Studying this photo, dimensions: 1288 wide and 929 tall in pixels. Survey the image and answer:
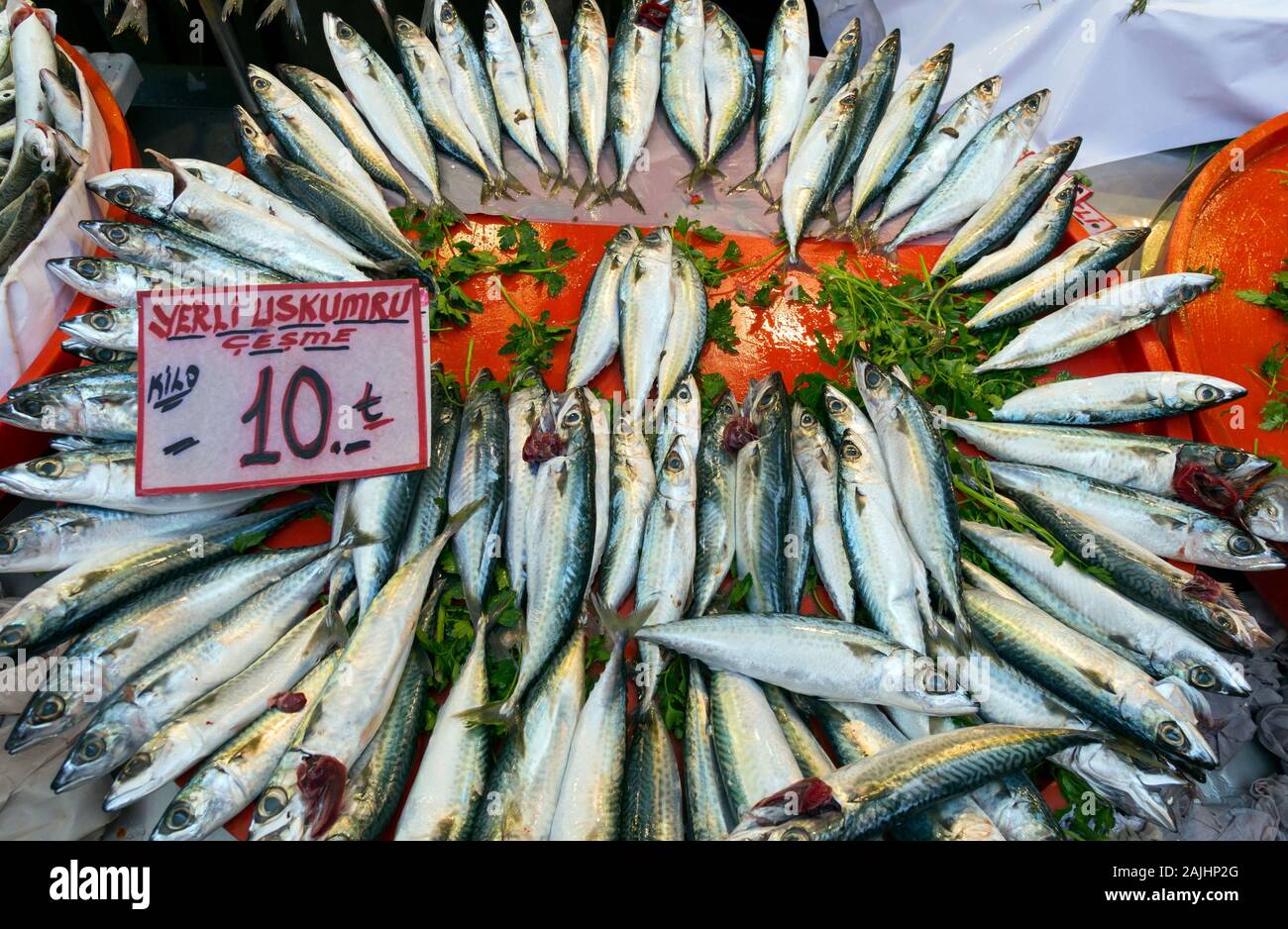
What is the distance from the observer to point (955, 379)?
9.66 ft

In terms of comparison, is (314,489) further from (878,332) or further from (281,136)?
(878,332)

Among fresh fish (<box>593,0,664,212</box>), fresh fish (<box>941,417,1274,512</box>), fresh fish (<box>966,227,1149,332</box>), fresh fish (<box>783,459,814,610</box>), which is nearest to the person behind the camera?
fresh fish (<box>783,459,814,610</box>)

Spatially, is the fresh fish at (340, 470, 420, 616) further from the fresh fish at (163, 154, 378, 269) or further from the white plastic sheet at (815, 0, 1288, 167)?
the white plastic sheet at (815, 0, 1288, 167)

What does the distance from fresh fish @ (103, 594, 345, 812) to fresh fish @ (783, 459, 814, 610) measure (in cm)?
146

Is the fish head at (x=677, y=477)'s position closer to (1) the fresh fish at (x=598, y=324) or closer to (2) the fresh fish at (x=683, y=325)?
(2) the fresh fish at (x=683, y=325)

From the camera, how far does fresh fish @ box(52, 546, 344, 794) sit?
2.03 m

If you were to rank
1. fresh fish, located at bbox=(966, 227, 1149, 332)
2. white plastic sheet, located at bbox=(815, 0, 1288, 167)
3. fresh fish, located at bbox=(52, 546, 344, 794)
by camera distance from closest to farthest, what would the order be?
fresh fish, located at bbox=(52, 546, 344, 794) → fresh fish, located at bbox=(966, 227, 1149, 332) → white plastic sheet, located at bbox=(815, 0, 1288, 167)

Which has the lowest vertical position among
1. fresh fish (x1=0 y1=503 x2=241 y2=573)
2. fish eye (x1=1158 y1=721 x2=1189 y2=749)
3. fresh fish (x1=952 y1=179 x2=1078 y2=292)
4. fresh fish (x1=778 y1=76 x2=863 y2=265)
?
fish eye (x1=1158 y1=721 x2=1189 y2=749)

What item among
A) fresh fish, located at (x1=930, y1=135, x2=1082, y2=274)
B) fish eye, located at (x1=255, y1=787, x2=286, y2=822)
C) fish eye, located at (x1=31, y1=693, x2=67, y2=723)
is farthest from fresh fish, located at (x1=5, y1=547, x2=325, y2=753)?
fresh fish, located at (x1=930, y1=135, x2=1082, y2=274)

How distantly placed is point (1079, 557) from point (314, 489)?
2.72 meters

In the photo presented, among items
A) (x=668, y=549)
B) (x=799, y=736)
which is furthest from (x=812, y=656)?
(x=668, y=549)

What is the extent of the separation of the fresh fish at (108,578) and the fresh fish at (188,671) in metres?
0.26

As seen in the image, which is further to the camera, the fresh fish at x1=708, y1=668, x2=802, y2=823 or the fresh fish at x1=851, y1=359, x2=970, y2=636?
the fresh fish at x1=851, y1=359, x2=970, y2=636
